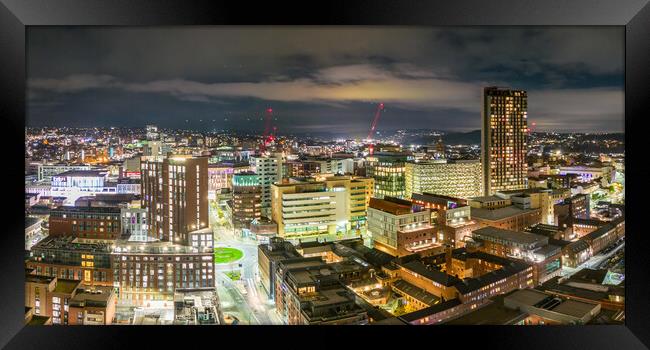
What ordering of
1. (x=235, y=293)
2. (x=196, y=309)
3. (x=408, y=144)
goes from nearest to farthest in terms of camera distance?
(x=196, y=309) → (x=235, y=293) → (x=408, y=144)

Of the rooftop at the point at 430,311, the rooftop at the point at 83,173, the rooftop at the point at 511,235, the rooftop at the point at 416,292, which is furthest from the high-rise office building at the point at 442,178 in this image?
the rooftop at the point at 83,173

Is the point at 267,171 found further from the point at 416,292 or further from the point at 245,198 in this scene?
the point at 416,292

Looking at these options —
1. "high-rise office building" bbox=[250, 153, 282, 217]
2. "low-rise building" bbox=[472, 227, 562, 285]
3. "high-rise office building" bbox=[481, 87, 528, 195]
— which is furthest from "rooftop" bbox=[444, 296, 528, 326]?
"high-rise office building" bbox=[481, 87, 528, 195]

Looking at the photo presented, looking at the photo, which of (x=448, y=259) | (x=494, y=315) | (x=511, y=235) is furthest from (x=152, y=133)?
(x=511, y=235)

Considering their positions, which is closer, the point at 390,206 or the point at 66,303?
the point at 66,303

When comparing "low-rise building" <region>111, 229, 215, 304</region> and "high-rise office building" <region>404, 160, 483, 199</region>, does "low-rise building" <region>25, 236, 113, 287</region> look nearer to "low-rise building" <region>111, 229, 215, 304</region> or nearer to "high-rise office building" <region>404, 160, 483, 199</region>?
"low-rise building" <region>111, 229, 215, 304</region>
